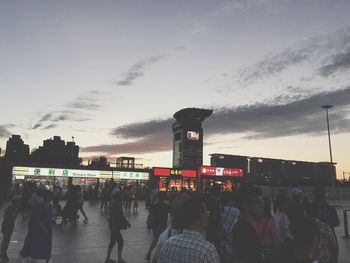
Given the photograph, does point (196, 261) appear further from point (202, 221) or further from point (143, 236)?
point (143, 236)

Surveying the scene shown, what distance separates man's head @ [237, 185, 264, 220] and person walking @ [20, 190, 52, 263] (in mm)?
4556

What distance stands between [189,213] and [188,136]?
136 m

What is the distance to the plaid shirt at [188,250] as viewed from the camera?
8.23 feet

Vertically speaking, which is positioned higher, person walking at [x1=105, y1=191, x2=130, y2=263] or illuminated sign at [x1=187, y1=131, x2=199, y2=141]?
illuminated sign at [x1=187, y1=131, x2=199, y2=141]

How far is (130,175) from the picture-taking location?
133 feet

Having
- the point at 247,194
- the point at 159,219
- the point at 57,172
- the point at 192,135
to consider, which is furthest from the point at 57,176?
the point at 192,135

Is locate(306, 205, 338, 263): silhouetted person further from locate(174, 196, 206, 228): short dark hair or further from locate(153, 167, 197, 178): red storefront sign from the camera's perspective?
locate(153, 167, 197, 178): red storefront sign

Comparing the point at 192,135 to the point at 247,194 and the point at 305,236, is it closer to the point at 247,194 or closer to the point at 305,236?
the point at 247,194

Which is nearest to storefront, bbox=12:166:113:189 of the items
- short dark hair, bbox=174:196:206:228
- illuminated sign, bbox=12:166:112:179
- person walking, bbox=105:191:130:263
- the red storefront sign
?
illuminated sign, bbox=12:166:112:179

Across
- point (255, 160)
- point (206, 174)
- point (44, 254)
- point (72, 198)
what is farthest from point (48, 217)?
point (255, 160)

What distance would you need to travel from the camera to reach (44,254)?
669 cm

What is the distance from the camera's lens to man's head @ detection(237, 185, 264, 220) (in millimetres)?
3842

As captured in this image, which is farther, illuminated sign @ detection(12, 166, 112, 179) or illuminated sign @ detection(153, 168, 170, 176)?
illuminated sign @ detection(153, 168, 170, 176)

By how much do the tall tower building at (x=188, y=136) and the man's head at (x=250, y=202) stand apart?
131443mm
